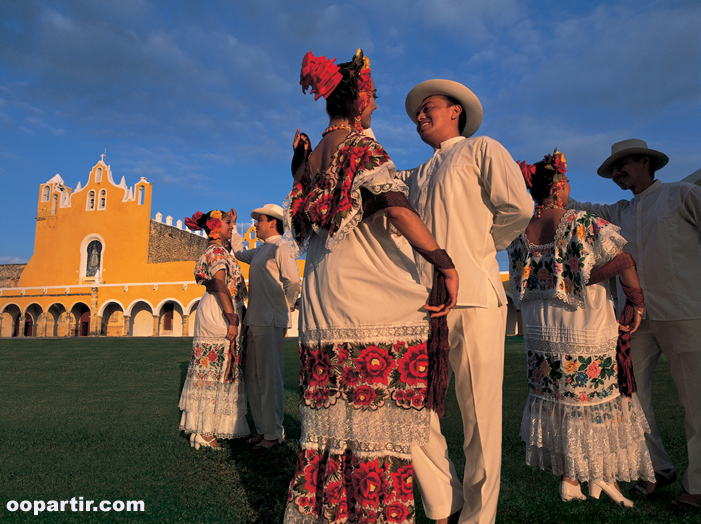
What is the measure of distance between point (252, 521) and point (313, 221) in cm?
150

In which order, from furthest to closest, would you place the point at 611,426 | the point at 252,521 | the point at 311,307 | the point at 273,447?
the point at 273,447 < the point at 611,426 < the point at 252,521 < the point at 311,307

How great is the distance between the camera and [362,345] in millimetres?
1667

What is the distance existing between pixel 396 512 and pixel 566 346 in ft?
5.10

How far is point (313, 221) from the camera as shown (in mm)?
1856

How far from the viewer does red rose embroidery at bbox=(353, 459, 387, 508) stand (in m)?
1.61

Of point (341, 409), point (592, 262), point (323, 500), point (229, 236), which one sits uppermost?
point (229, 236)

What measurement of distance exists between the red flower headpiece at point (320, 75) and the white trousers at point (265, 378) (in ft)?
8.89

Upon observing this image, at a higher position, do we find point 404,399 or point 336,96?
point 336,96

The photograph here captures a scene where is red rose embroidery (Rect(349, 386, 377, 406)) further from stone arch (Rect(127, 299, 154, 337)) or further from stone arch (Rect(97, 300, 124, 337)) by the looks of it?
stone arch (Rect(97, 300, 124, 337))

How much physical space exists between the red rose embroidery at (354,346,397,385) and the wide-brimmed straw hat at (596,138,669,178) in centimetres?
234

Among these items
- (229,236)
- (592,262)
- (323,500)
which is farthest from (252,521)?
(229,236)

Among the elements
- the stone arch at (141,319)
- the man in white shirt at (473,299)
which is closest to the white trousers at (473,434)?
the man in white shirt at (473,299)

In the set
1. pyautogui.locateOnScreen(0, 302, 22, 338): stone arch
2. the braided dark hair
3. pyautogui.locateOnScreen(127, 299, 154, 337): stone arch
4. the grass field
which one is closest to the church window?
pyautogui.locateOnScreen(127, 299, 154, 337): stone arch

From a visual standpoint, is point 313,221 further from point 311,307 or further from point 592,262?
point 592,262
